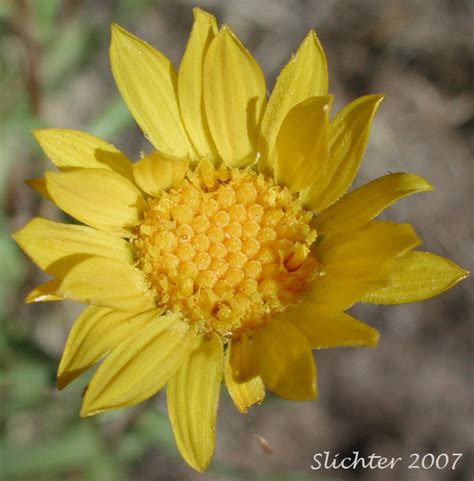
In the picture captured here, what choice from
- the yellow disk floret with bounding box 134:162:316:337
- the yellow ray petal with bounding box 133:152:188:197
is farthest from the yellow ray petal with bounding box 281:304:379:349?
the yellow ray petal with bounding box 133:152:188:197

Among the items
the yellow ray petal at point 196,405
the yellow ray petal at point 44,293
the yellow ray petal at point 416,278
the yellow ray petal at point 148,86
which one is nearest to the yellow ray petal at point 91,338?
the yellow ray petal at point 44,293

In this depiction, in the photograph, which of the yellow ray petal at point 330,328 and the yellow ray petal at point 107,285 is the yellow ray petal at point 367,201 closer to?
the yellow ray petal at point 330,328

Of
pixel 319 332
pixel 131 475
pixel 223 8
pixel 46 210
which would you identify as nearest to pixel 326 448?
pixel 131 475

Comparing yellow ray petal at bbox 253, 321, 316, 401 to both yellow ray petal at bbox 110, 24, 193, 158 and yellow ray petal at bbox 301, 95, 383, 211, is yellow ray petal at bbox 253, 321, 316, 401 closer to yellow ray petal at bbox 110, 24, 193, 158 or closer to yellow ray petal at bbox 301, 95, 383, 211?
yellow ray petal at bbox 301, 95, 383, 211

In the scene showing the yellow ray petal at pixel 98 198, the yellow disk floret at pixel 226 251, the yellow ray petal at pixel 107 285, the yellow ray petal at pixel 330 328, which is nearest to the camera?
the yellow ray petal at pixel 330 328

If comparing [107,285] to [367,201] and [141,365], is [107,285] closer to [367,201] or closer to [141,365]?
[141,365]

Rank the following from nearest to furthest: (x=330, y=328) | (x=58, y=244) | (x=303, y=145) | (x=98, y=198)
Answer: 1. (x=330, y=328)
2. (x=58, y=244)
3. (x=98, y=198)
4. (x=303, y=145)

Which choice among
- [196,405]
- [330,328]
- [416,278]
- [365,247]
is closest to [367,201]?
[365,247]
